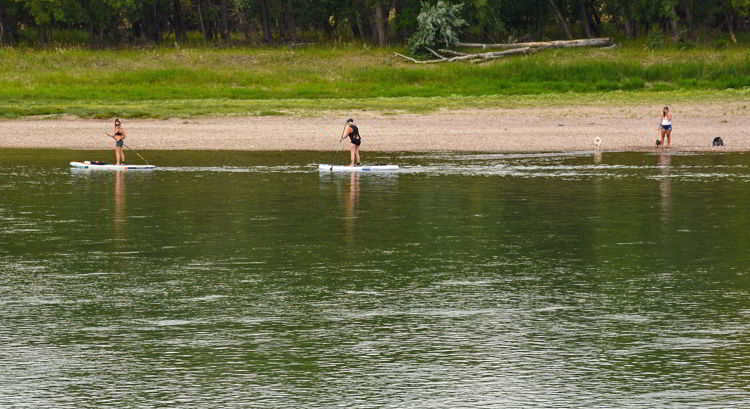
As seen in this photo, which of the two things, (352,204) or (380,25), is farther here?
(380,25)

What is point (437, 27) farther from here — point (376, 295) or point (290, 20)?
point (376, 295)

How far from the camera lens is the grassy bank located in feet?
195

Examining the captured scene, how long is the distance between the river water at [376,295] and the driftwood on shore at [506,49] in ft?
146

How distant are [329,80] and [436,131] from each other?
21321 mm

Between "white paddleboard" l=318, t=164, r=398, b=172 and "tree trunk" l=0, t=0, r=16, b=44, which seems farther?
"tree trunk" l=0, t=0, r=16, b=44

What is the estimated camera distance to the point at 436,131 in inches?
1937

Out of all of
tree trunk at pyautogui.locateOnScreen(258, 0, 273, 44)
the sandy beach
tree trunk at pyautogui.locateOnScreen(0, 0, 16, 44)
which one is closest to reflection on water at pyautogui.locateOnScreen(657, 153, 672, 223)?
the sandy beach

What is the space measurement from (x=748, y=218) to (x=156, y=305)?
1322 cm

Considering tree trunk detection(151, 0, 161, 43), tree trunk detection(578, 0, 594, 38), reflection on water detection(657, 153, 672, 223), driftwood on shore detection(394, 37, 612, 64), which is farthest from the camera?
tree trunk detection(151, 0, 161, 43)

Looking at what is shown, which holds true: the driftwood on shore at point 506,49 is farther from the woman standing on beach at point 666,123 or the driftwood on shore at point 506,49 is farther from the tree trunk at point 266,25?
the woman standing on beach at point 666,123

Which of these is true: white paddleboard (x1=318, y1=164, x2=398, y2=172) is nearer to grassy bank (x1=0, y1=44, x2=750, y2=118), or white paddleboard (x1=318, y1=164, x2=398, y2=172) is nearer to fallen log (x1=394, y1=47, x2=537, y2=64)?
grassy bank (x1=0, y1=44, x2=750, y2=118)

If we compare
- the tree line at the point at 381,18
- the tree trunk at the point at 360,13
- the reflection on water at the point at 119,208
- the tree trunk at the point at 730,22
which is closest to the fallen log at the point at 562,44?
A: the tree line at the point at 381,18

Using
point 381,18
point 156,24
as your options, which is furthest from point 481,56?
point 156,24

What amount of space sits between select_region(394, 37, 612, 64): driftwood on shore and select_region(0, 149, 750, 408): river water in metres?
44.4
